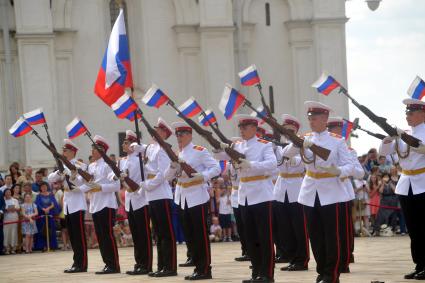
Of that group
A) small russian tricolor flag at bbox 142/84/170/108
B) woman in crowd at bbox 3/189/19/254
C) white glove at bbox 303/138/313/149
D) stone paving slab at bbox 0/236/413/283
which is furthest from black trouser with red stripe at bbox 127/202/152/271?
woman in crowd at bbox 3/189/19/254

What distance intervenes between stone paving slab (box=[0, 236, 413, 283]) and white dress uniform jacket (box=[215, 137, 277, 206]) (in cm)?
128

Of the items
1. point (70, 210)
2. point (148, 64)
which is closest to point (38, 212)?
point (70, 210)

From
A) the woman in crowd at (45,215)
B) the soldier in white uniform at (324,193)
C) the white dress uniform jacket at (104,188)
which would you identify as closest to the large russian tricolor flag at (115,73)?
the white dress uniform jacket at (104,188)

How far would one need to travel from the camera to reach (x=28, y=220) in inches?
1005

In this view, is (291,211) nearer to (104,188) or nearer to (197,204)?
(197,204)

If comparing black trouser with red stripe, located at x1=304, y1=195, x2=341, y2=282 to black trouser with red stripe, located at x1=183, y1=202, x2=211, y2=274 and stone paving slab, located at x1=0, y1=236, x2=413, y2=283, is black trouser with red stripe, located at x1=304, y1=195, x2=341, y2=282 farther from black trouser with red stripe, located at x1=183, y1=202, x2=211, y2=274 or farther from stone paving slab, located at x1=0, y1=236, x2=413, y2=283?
black trouser with red stripe, located at x1=183, y1=202, x2=211, y2=274

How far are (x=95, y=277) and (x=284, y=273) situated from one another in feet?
9.58

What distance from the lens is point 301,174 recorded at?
17.3 meters

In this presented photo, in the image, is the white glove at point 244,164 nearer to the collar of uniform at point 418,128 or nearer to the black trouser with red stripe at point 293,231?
the collar of uniform at point 418,128

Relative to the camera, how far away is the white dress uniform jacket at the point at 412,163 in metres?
14.2

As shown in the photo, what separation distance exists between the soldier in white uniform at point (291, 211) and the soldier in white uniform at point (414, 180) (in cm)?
246

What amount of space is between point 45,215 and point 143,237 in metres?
9.17

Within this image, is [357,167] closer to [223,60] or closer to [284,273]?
[284,273]

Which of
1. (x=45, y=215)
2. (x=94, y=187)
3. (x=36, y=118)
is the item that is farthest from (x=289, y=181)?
(x=45, y=215)
